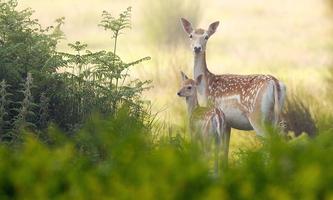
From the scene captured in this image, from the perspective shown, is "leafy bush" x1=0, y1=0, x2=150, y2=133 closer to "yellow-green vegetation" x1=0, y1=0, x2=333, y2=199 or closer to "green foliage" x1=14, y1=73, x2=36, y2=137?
"yellow-green vegetation" x1=0, y1=0, x2=333, y2=199

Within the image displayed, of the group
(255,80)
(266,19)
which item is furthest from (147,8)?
(255,80)

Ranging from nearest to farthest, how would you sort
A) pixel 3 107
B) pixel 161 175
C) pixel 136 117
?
pixel 161 175, pixel 3 107, pixel 136 117

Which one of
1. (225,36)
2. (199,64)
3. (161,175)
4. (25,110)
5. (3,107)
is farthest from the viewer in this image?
(225,36)

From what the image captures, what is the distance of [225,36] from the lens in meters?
28.7

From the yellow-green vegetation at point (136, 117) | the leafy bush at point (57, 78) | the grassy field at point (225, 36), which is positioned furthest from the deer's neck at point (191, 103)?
the grassy field at point (225, 36)

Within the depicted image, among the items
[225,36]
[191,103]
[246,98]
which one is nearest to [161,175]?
[191,103]

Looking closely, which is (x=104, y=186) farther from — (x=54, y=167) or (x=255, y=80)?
(x=255, y=80)

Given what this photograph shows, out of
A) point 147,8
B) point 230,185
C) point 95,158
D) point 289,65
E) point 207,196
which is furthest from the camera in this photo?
point 147,8

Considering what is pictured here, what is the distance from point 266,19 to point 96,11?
4855mm

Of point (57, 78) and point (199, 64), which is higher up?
point (199, 64)

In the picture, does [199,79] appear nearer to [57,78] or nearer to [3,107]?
[57,78]

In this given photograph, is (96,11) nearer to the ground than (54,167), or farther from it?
farther from it

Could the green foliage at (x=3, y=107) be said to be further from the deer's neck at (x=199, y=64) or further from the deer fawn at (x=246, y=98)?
the deer's neck at (x=199, y=64)

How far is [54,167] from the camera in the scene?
410cm
